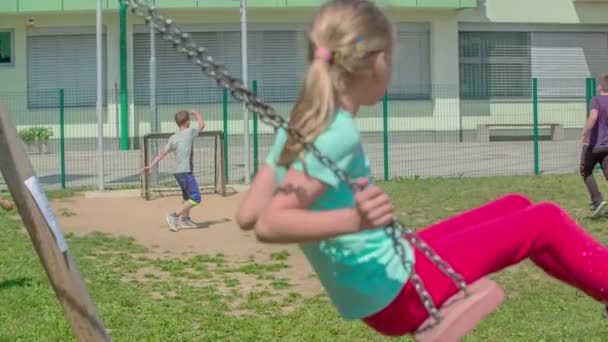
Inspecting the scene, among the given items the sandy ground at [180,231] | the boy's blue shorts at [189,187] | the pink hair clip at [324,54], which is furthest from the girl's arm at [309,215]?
the boy's blue shorts at [189,187]

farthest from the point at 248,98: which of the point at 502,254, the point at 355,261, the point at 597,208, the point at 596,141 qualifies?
the point at 597,208

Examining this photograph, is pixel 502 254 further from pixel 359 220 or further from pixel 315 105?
pixel 315 105

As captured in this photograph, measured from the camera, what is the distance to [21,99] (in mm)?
27188

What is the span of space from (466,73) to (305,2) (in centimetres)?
548

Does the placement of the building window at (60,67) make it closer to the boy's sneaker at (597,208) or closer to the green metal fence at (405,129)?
the green metal fence at (405,129)

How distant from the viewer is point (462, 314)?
2922 millimetres

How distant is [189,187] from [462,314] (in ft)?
31.7

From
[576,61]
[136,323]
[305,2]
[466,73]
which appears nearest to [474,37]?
[466,73]

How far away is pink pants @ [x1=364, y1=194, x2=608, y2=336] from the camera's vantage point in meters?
3.11

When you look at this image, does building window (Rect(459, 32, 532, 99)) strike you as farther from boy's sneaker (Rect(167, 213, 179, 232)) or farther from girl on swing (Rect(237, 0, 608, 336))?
girl on swing (Rect(237, 0, 608, 336))

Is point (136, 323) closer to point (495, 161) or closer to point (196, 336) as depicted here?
point (196, 336)

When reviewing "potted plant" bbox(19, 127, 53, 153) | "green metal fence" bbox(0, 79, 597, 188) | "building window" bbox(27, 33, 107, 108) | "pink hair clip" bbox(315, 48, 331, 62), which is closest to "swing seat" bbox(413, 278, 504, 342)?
"pink hair clip" bbox(315, 48, 331, 62)

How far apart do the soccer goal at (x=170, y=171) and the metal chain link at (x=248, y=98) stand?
9.96 metres

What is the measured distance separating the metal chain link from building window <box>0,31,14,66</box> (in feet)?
84.8
